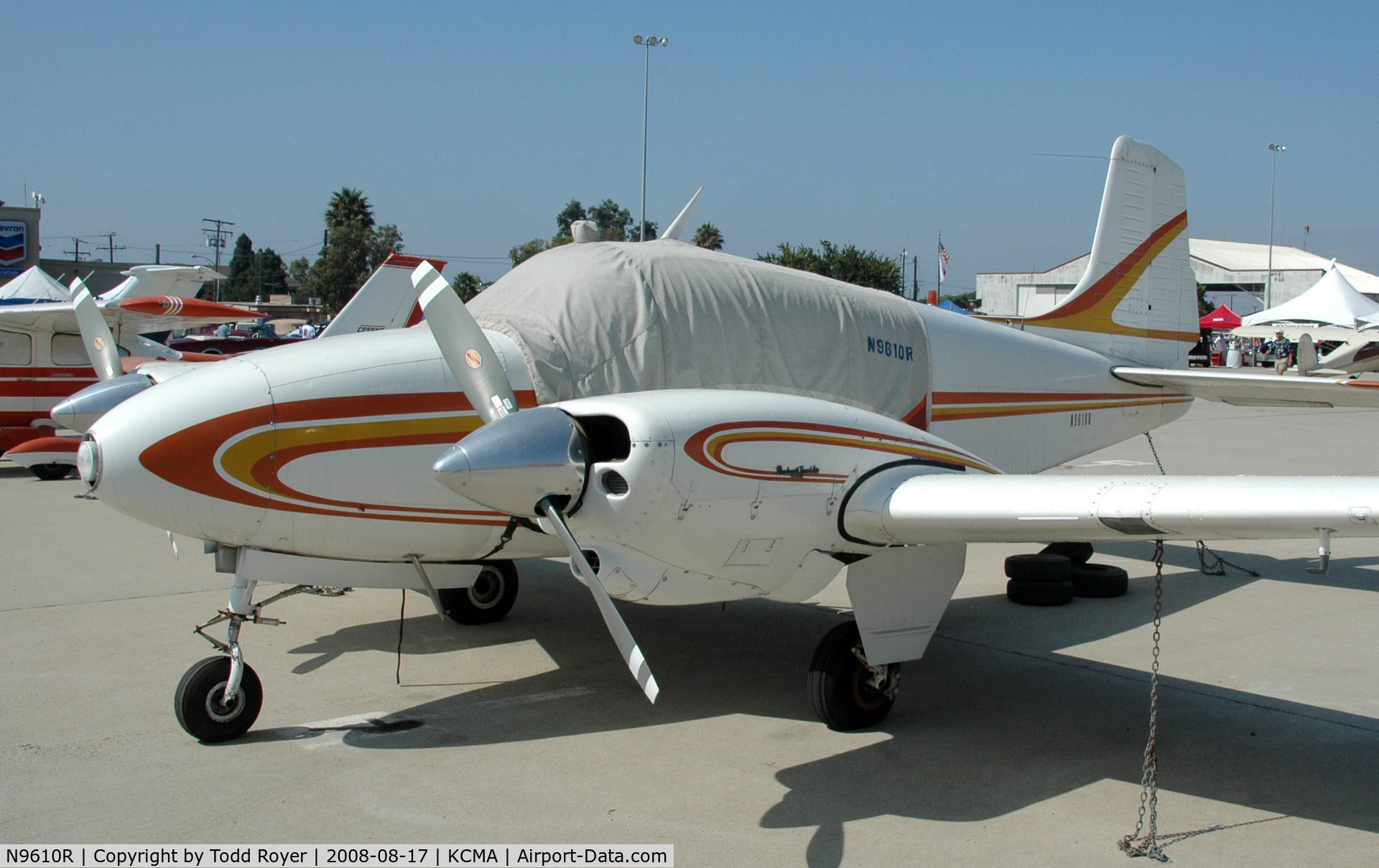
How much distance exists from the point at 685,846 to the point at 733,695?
2065mm

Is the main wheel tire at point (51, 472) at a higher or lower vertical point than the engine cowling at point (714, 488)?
lower

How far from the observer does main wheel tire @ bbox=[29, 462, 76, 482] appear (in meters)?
15.9

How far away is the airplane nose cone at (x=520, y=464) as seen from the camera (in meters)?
4.49

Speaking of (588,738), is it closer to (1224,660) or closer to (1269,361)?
(1224,660)

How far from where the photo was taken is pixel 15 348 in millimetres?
16562

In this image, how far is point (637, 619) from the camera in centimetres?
806

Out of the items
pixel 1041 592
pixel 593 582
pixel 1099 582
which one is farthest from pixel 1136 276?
pixel 593 582

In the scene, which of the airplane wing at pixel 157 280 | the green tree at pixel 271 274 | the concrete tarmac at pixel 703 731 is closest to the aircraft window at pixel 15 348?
the airplane wing at pixel 157 280

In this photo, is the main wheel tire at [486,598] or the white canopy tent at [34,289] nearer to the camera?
the main wheel tire at [486,598]

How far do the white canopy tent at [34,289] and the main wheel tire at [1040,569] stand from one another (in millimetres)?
25087

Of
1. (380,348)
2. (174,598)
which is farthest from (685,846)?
(174,598)

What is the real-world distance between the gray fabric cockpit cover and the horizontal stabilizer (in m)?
1.42

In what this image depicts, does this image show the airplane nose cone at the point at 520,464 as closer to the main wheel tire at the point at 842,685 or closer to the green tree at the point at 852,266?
the main wheel tire at the point at 842,685

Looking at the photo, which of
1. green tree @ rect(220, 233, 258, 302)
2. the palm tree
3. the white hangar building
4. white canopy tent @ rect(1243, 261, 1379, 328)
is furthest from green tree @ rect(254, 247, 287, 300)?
white canopy tent @ rect(1243, 261, 1379, 328)
